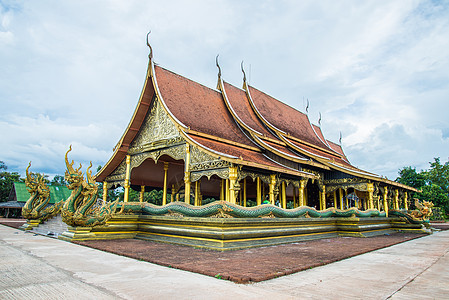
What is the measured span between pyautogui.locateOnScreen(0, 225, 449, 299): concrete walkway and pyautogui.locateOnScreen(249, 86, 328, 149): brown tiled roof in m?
10.3

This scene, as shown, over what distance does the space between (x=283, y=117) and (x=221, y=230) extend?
34.5 feet

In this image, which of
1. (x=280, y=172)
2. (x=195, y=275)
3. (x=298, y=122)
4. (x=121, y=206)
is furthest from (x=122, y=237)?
(x=298, y=122)

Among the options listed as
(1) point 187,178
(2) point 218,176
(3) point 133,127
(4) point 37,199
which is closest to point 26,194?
(4) point 37,199

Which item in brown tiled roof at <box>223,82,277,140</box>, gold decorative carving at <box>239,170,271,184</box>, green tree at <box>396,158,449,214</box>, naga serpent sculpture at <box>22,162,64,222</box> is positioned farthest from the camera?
green tree at <box>396,158,449,214</box>

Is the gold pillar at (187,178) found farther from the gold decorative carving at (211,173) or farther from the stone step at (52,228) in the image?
the stone step at (52,228)

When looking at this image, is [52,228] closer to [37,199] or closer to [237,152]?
[37,199]

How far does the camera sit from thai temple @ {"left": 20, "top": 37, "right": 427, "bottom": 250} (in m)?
7.54

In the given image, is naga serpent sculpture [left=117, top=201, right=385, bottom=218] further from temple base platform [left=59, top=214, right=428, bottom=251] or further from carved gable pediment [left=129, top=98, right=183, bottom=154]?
carved gable pediment [left=129, top=98, right=183, bottom=154]

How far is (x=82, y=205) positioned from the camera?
7984 mm

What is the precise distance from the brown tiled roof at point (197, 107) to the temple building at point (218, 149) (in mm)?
43

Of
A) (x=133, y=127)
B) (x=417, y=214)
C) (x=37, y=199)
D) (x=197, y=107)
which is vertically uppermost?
(x=197, y=107)

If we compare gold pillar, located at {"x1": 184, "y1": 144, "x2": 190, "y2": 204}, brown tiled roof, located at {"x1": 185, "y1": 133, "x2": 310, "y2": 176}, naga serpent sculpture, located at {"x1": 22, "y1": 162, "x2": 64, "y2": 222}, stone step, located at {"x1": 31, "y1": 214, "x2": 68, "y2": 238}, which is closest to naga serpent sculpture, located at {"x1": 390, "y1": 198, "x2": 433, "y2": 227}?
brown tiled roof, located at {"x1": 185, "y1": 133, "x2": 310, "y2": 176}

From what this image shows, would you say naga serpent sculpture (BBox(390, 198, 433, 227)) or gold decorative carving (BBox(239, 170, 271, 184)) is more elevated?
gold decorative carving (BBox(239, 170, 271, 184))

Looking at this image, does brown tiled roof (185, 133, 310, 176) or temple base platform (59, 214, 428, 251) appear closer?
temple base platform (59, 214, 428, 251)
